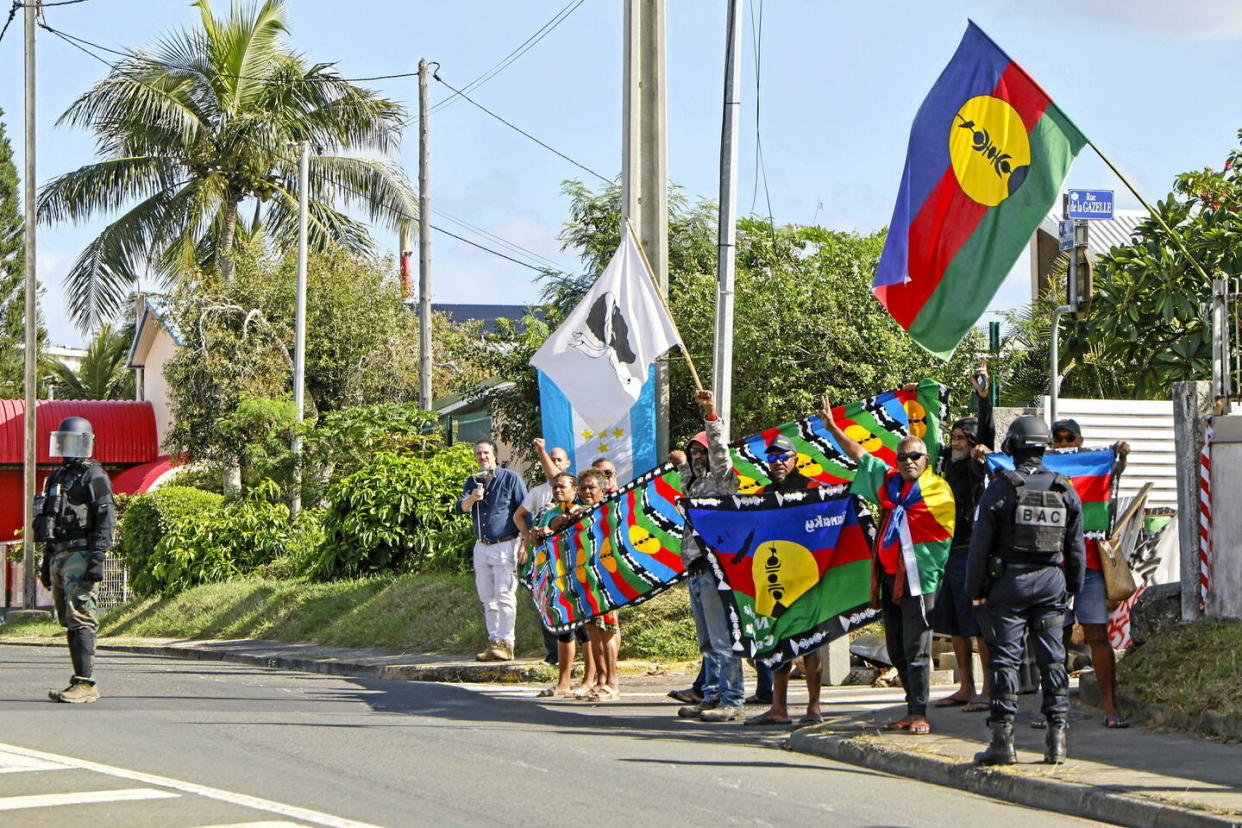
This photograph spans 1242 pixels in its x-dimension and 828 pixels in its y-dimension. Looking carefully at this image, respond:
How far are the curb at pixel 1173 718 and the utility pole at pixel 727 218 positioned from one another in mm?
4664

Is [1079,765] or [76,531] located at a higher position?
[76,531]

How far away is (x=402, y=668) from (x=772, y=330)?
8.98m

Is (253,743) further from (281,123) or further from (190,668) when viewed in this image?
(281,123)

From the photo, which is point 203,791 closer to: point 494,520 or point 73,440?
point 73,440

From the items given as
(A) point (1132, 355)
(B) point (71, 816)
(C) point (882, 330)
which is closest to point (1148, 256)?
(A) point (1132, 355)

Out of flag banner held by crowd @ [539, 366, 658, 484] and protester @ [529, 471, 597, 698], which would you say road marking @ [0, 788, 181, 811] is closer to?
protester @ [529, 471, 597, 698]

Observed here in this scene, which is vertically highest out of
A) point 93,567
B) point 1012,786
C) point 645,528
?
point 645,528

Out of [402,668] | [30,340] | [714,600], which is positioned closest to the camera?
[714,600]

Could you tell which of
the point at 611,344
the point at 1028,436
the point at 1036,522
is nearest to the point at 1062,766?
the point at 1036,522

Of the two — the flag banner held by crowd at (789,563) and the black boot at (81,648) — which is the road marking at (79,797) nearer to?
the black boot at (81,648)

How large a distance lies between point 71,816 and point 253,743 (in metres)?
2.34

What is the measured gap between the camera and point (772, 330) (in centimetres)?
2183

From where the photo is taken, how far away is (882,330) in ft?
71.5

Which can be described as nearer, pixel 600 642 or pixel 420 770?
pixel 420 770
